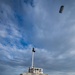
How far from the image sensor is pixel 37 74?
68.9 meters

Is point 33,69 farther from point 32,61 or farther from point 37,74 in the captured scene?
point 32,61

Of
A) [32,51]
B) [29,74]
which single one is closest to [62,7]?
[29,74]

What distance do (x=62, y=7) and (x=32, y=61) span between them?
42.5 meters

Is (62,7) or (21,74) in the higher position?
(62,7)

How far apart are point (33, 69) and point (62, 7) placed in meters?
35.9

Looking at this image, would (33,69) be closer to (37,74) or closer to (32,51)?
(37,74)

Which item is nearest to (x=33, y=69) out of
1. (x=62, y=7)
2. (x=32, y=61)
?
(x=32, y=61)

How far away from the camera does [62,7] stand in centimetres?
4569

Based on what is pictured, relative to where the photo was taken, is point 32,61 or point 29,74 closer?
point 29,74

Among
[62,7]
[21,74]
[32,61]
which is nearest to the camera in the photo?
[62,7]

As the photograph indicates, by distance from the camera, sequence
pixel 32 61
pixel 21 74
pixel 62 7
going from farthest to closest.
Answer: pixel 32 61, pixel 21 74, pixel 62 7

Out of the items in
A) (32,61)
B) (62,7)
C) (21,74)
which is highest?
(62,7)

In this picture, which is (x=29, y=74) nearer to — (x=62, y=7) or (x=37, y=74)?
(x=37, y=74)

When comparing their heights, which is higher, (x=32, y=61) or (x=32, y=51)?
(x=32, y=51)
